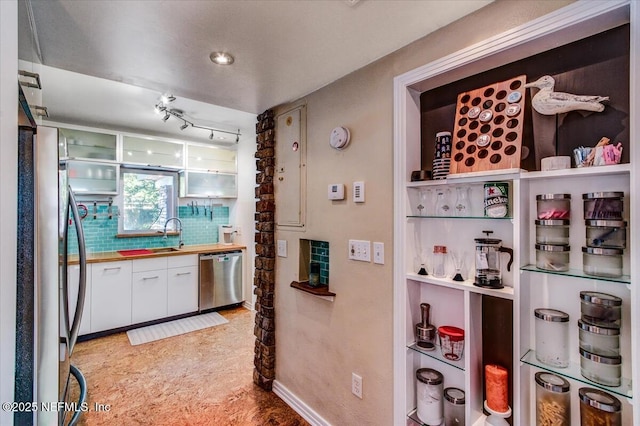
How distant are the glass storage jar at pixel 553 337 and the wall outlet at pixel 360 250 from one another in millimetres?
807

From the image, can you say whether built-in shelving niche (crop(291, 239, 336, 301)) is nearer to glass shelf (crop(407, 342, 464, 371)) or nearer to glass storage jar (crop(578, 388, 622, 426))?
glass shelf (crop(407, 342, 464, 371))

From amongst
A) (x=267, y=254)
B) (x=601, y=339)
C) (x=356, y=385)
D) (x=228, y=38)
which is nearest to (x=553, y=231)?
(x=601, y=339)

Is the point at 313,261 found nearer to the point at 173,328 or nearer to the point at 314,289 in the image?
the point at 314,289

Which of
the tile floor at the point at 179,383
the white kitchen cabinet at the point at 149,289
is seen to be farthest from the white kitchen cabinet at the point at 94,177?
the tile floor at the point at 179,383

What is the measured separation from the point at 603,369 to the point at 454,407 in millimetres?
639

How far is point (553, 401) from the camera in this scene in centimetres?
114

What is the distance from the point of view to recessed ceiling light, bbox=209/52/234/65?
1623mm

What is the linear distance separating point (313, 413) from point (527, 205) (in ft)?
6.08

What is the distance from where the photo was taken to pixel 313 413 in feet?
6.83

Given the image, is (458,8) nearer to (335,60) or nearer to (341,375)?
(335,60)

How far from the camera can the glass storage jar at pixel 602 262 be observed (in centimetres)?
100

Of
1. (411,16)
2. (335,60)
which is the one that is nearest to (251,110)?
(335,60)

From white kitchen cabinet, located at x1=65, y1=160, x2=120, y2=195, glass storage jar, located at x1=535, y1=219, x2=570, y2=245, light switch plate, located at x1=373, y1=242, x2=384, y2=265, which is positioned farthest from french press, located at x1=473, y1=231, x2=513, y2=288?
white kitchen cabinet, located at x1=65, y1=160, x2=120, y2=195

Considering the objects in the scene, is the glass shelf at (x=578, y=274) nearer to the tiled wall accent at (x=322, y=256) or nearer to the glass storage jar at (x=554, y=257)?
the glass storage jar at (x=554, y=257)
